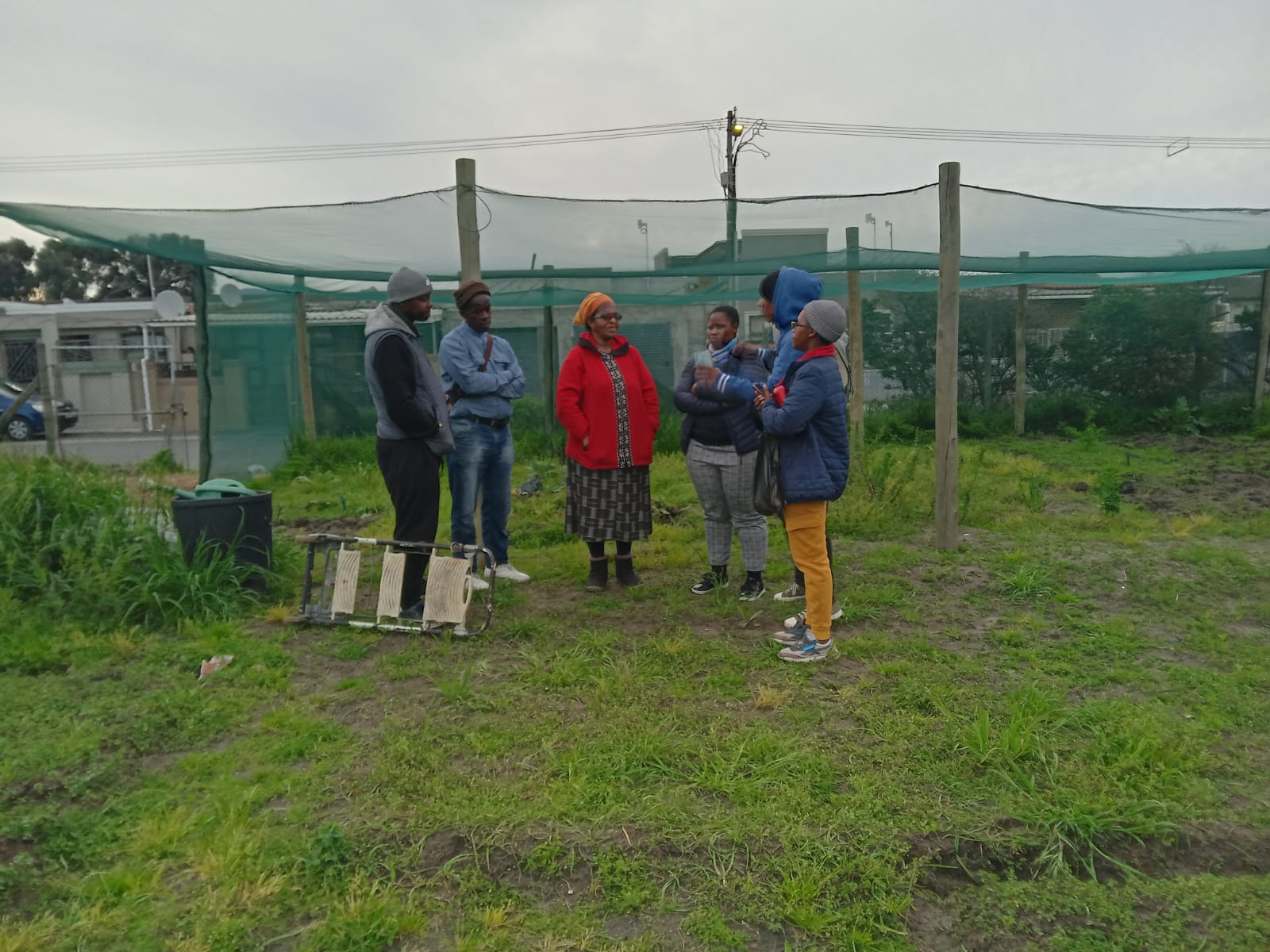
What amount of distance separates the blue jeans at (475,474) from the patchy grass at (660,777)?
461 millimetres

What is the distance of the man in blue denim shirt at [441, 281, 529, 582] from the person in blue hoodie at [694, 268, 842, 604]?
111 cm

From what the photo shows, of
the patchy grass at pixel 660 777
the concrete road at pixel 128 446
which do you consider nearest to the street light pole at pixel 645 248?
the patchy grass at pixel 660 777

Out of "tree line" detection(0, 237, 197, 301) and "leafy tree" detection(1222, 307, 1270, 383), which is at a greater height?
"tree line" detection(0, 237, 197, 301)

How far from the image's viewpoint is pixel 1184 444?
1035 centimetres

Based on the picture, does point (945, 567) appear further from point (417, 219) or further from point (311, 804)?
point (417, 219)

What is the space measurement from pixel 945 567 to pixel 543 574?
246 centimetres

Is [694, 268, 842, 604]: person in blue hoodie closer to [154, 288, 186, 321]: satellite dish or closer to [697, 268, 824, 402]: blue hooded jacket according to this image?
[697, 268, 824, 402]: blue hooded jacket

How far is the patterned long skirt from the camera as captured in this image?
182 inches

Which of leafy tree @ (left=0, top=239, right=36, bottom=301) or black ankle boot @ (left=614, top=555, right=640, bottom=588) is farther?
leafy tree @ (left=0, top=239, right=36, bottom=301)

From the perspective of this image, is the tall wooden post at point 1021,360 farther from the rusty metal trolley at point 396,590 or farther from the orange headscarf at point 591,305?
the rusty metal trolley at point 396,590

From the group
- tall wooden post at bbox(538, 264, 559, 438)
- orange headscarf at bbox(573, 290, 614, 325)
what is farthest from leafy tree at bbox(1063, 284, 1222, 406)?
orange headscarf at bbox(573, 290, 614, 325)

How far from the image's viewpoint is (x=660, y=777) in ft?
9.12

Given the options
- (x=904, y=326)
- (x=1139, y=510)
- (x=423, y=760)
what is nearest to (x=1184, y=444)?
(x=904, y=326)

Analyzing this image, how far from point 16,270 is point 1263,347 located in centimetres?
5351
